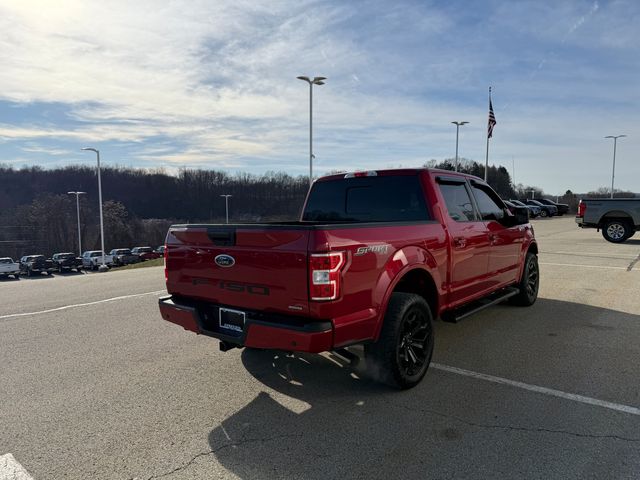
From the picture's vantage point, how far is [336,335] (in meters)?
3.27

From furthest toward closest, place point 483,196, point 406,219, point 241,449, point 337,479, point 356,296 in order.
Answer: point 483,196 < point 406,219 < point 356,296 < point 241,449 < point 337,479

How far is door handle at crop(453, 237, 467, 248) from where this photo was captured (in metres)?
4.70

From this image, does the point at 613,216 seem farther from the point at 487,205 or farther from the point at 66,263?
the point at 66,263

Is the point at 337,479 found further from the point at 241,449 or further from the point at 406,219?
the point at 406,219

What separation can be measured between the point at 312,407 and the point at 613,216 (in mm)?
17994

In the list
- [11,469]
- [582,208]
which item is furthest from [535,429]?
[582,208]

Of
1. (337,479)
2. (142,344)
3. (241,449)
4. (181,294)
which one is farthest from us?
(142,344)

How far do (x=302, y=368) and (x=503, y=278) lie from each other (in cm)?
316

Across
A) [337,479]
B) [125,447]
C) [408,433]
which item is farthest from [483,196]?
[125,447]

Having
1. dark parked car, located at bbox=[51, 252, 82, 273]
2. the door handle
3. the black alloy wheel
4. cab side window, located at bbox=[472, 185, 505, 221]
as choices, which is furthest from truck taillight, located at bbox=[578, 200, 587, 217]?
dark parked car, located at bbox=[51, 252, 82, 273]

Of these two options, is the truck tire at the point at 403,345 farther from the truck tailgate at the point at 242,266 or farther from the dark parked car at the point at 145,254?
the dark parked car at the point at 145,254

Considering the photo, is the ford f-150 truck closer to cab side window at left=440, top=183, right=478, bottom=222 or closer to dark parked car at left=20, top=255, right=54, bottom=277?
cab side window at left=440, top=183, right=478, bottom=222

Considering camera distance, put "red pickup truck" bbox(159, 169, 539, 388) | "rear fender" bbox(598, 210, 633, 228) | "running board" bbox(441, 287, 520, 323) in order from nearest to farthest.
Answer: "red pickup truck" bbox(159, 169, 539, 388)
"running board" bbox(441, 287, 520, 323)
"rear fender" bbox(598, 210, 633, 228)

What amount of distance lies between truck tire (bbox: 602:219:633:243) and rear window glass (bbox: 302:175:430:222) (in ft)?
54.3
